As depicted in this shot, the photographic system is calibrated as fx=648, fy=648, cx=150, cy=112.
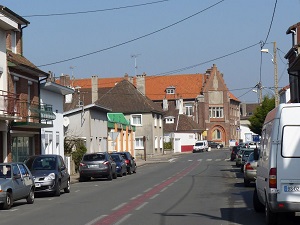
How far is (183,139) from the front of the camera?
109375 mm

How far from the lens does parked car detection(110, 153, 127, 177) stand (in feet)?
131

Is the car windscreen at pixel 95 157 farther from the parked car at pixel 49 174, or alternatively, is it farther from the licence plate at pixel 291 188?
the licence plate at pixel 291 188

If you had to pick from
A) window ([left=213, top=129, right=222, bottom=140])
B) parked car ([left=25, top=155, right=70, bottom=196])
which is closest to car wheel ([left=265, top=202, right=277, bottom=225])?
parked car ([left=25, top=155, right=70, bottom=196])

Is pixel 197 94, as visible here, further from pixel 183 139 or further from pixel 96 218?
pixel 96 218

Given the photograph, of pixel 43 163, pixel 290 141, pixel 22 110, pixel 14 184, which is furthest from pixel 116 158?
pixel 290 141

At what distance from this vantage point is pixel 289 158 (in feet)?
41.3

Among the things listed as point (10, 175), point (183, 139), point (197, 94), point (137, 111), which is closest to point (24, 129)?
point (10, 175)

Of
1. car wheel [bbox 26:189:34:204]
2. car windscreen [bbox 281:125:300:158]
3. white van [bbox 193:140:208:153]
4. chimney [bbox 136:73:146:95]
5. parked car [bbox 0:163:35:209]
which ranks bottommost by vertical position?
car wheel [bbox 26:189:34:204]

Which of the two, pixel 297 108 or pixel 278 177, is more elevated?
pixel 297 108

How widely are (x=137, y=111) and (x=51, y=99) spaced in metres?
44.1

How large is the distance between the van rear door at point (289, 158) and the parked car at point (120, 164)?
89.9 feet

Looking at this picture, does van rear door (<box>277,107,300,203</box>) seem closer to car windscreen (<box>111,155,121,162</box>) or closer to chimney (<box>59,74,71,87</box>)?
car windscreen (<box>111,155,121,162</box>)

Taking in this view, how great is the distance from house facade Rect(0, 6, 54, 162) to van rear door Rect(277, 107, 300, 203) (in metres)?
19.5

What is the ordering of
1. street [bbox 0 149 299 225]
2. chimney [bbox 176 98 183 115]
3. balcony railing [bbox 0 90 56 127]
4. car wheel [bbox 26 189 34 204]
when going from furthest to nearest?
chimney [bbox 176 98 183 115], balcony railing [bbox 0 90 56 127], car wheel [bbox 26 189 34 204], street [bbox 0 149 299 225]
